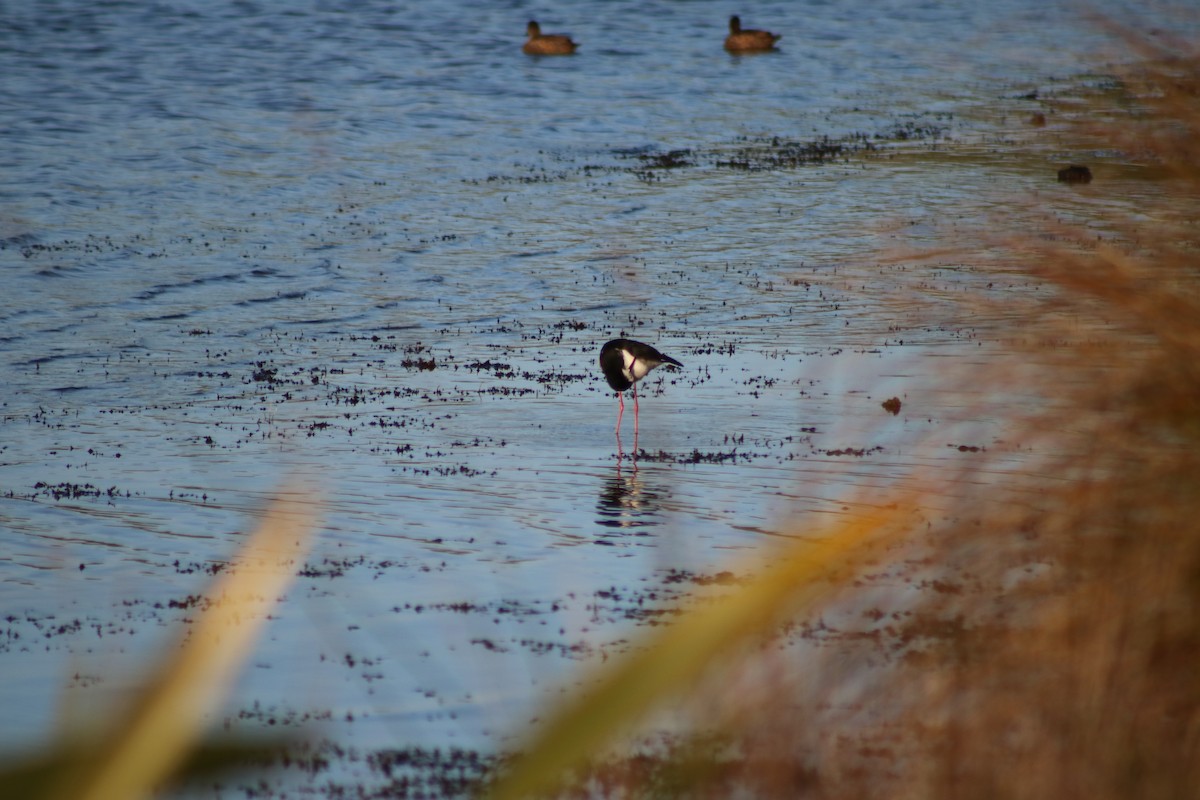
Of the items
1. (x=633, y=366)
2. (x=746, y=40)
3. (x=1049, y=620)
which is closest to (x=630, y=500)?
(x=633, y=366)

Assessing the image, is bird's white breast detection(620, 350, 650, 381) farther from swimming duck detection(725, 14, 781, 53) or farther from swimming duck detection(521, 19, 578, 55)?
swimming duck detection(725, 14, 781, 53)

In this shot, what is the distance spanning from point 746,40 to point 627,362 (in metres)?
23.3

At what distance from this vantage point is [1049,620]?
99.8 inches

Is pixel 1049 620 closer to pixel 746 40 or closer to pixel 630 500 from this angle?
pixel 630 500

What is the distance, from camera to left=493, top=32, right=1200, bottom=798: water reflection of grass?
208 cm

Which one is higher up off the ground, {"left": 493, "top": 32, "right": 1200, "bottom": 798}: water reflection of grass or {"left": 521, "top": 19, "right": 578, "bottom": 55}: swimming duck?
{"left": 493, "top": 32, "right": 1200, "bottom": 798}: water reflection of grass

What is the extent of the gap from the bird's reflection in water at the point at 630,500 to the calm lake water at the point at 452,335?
33 millimetres

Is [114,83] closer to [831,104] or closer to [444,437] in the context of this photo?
[831,104]

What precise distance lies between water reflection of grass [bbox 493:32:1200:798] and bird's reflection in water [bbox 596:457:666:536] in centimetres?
470

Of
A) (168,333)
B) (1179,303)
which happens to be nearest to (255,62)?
(168,333)

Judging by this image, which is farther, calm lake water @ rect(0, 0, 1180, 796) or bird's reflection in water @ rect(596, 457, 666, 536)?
bird's reflection in water @ rect(596, 457, 666, 536)

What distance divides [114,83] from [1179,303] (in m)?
26.6

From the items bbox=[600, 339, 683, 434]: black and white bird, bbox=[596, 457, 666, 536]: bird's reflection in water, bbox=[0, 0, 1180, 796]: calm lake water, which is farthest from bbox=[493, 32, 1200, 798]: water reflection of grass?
bbox=[600, 339, 683, 434]: black and white bird

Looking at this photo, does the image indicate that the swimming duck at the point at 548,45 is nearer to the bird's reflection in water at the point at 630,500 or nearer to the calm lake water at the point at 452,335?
the calm lake water at the point at 452,335
